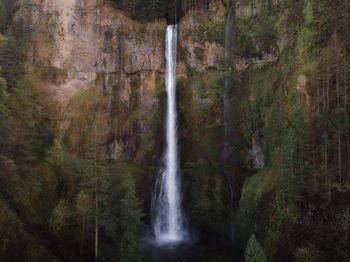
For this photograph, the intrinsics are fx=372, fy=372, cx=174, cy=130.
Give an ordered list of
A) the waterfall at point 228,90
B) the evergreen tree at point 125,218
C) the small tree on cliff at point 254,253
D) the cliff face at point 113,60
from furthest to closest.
A: the cliff face at point 113,60, the waterfall at point 228,90, the evergreen tree at point 125,218, the small tree on cliff at point 254,253

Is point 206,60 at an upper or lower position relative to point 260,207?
upper

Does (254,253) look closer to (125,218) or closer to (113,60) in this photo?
(125,218)

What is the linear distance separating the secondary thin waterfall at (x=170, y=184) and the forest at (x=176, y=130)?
152 millimetres

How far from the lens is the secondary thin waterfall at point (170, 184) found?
3747cm

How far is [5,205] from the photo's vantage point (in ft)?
94.0

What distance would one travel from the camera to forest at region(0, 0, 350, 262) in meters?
27.2

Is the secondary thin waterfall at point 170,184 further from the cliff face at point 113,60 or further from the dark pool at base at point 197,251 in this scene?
the dark pool at base at point 197,251

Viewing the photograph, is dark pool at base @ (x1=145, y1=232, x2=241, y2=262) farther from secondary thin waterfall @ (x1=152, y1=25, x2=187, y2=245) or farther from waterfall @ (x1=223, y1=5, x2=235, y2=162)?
waterfall @ (x1=223, y1=5, x2=235, y2=162)

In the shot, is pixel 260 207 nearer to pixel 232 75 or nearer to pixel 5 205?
pixel 232 75

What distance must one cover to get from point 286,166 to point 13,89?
2616 cm

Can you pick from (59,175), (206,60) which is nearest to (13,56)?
(59,175)

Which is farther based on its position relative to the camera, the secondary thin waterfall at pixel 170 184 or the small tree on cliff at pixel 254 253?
the secondary thin waterfall at pixel 170 184

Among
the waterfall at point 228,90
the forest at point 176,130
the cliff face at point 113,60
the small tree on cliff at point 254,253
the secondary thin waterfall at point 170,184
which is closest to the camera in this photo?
the small tree on cliff at point 254,253

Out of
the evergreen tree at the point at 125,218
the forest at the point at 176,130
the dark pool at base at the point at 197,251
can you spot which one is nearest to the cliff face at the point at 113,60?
the forest at the point at 176,130
